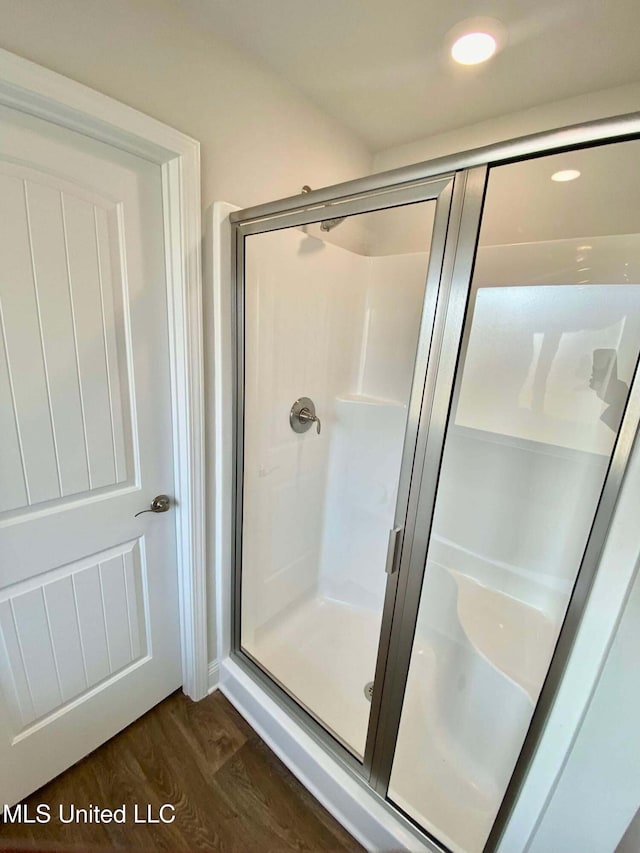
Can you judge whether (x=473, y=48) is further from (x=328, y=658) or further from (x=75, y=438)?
(x=328, y=658)

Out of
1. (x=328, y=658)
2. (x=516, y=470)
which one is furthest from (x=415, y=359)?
(x=328, y=658)

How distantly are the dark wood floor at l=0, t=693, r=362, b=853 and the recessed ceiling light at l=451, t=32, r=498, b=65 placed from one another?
2.43 meters

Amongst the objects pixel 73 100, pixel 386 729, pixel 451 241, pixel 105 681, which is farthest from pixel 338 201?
pixel 105 681

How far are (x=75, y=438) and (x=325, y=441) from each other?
3.54ft

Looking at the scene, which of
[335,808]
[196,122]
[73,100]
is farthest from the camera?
[335,808]

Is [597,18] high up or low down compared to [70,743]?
up

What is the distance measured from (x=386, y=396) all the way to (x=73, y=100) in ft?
4.83

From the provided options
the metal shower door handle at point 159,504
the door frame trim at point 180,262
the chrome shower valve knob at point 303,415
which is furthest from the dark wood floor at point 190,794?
the chrome shower valve knob at point 303,415

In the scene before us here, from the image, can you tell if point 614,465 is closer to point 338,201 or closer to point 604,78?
point 338,201

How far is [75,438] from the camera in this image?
102cm

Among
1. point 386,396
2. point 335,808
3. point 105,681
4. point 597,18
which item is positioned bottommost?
point 335,808

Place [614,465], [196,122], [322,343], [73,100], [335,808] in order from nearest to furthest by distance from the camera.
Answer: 1. [614,465]
2. [73,100]
3. [196,122]
4. [335,808]
5. [322,343]

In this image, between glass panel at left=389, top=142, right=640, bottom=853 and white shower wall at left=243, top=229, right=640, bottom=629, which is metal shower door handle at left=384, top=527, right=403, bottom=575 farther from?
white shower wall at left=243, top=229, right=640, bottom=629

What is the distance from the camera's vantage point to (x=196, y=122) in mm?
1029
